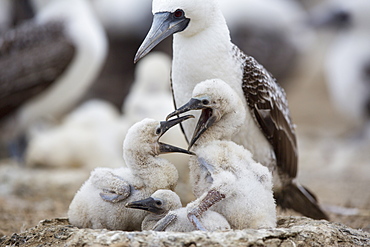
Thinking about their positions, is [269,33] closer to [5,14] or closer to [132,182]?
[5,14]

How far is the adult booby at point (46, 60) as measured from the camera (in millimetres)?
9742

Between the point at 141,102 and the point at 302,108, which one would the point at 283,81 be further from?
the point at 141,102

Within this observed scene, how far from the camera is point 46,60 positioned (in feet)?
31.9

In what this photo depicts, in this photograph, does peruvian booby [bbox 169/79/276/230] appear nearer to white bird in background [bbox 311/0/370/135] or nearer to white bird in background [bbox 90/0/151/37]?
white bird in background [bbox 311/0/370/135]

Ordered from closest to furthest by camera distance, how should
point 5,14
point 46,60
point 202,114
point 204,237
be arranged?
point 204,237
point 202,114
point 46,60
point 5,14

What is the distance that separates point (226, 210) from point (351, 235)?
3.15ft

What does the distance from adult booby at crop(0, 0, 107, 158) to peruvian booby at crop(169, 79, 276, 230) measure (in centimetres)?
500

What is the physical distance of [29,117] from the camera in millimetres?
10109

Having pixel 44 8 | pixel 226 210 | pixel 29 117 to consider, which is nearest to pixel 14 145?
pixel 29 117

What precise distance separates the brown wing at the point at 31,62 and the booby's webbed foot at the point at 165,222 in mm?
5526

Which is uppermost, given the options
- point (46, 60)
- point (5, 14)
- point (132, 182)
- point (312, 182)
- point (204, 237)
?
point (5, 14)

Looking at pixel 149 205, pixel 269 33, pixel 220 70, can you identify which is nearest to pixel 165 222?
pixel 149 205

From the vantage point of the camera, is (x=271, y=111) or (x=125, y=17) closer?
(x=271, y=111)

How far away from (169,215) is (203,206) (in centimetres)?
26
